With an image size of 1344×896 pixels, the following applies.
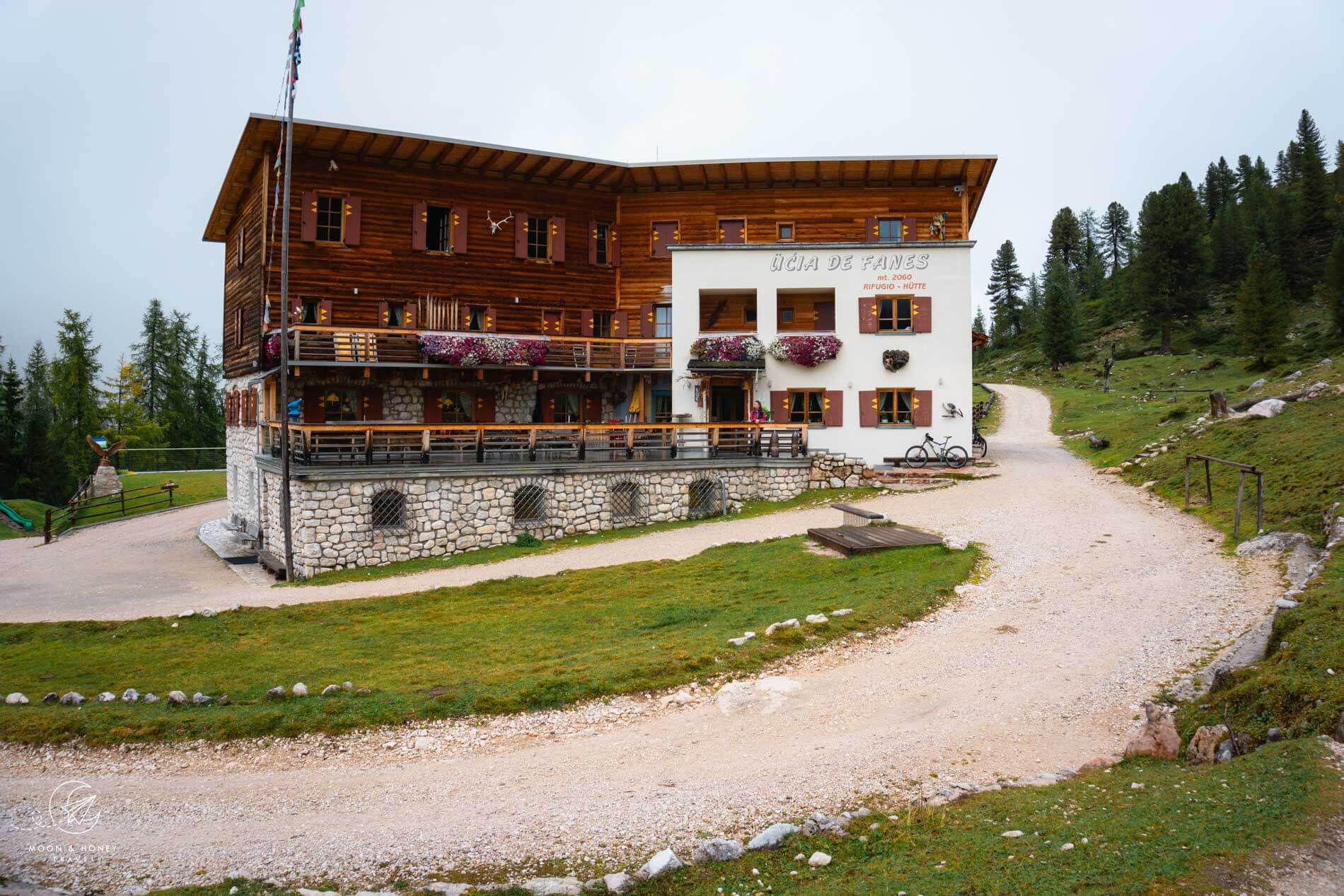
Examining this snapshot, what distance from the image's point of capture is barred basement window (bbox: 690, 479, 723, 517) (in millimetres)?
25875

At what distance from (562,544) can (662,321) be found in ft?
43.9

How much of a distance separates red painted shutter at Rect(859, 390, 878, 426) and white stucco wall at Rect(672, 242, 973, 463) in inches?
6.2

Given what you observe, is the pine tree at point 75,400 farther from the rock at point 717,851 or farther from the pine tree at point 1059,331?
→ the pine tree at point 1059,331

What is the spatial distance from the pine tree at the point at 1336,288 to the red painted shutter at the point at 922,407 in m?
35.1

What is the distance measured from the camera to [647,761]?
795cm

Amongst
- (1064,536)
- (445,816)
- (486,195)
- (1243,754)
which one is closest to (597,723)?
(445,816)

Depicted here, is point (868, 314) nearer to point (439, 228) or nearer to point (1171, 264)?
point (439, 228)

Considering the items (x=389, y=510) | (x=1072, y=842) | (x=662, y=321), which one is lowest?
(x=1072, y=842)

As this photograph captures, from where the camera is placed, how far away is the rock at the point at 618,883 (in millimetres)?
5621

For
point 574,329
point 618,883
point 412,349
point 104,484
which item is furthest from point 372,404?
point 618,883

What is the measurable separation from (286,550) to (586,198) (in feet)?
62.3

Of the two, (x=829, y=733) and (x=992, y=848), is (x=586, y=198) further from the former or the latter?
(x=992, y=848)

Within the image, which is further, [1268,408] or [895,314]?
[895,314]

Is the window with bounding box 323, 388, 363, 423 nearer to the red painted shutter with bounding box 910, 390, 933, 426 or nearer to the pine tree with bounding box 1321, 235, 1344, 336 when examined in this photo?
the red painted shutter with bounding box 910, 390, 933, 426
